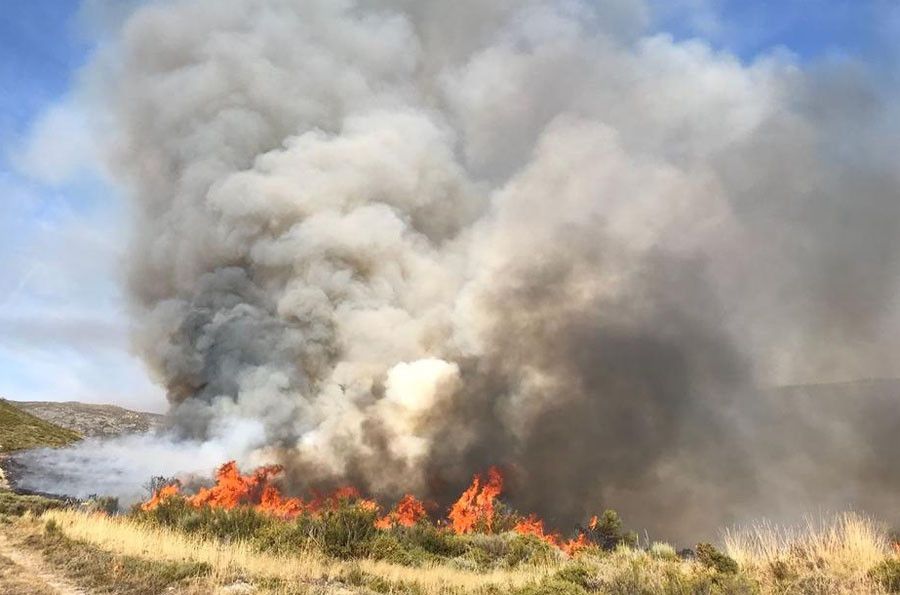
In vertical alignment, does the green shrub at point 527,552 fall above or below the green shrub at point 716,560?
below

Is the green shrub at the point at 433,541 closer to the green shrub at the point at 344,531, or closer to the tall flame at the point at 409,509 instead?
the green shrub at the point at 344,531

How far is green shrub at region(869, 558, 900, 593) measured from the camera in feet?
29.8

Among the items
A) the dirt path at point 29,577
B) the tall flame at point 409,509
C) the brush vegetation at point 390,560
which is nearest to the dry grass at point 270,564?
the brush vegetation at point 390,560

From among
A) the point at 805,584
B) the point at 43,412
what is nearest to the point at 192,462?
the point at 805,584

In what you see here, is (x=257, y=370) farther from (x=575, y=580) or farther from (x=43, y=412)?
(x=43, y=412)

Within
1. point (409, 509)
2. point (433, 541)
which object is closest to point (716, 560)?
point (433, 541)

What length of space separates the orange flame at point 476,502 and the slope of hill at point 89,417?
98502mm

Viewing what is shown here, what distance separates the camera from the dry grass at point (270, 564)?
12.8 meters

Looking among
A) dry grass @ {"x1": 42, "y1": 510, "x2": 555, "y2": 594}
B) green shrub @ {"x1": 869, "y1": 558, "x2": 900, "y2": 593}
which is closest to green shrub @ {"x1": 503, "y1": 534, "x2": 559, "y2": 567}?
dry grass @ {"x1": 42, "y1": 510, "x2": 555, "y2": 594}

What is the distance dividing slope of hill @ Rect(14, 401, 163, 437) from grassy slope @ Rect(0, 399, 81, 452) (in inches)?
914

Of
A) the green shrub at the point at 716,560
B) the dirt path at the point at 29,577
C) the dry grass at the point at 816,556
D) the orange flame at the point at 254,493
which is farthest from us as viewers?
the orange flame at the point at 254,493

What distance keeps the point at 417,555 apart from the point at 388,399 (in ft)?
58.9

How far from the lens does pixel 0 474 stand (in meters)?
37.2

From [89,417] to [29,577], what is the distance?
15351cm
